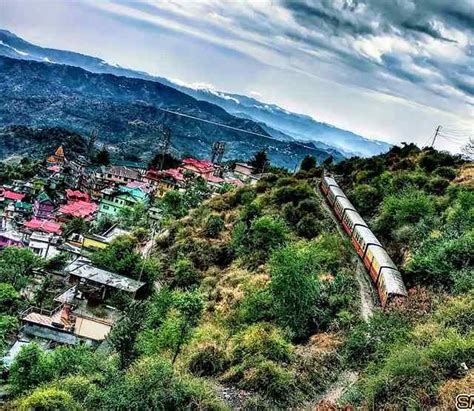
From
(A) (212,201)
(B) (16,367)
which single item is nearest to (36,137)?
(A) (212,201)

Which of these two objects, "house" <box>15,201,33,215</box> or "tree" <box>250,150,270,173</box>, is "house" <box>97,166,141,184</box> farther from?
"tree" <box>250,150,270,173</box>

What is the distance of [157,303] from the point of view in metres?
23.5

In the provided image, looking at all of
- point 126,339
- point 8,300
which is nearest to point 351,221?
point 126,339

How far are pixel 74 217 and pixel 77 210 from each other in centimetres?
360

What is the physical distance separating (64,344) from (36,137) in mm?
116266

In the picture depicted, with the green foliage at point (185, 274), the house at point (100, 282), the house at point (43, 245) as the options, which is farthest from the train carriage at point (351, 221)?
the house at point (43, 245)

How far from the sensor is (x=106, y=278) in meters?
28.8

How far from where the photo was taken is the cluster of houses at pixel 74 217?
969 inches

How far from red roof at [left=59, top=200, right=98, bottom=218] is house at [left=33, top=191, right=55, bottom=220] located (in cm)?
196

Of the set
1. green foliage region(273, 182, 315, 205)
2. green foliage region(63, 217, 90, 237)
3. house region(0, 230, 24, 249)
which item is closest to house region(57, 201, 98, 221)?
green foliage region(63, 217, 90, 237)

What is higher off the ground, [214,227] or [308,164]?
[308,164]

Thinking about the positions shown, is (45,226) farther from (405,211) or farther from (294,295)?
(294,295)

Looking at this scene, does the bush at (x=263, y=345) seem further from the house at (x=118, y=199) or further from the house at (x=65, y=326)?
the house at (x=118, y=199)

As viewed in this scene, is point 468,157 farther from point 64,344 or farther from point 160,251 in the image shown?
point 64,344
